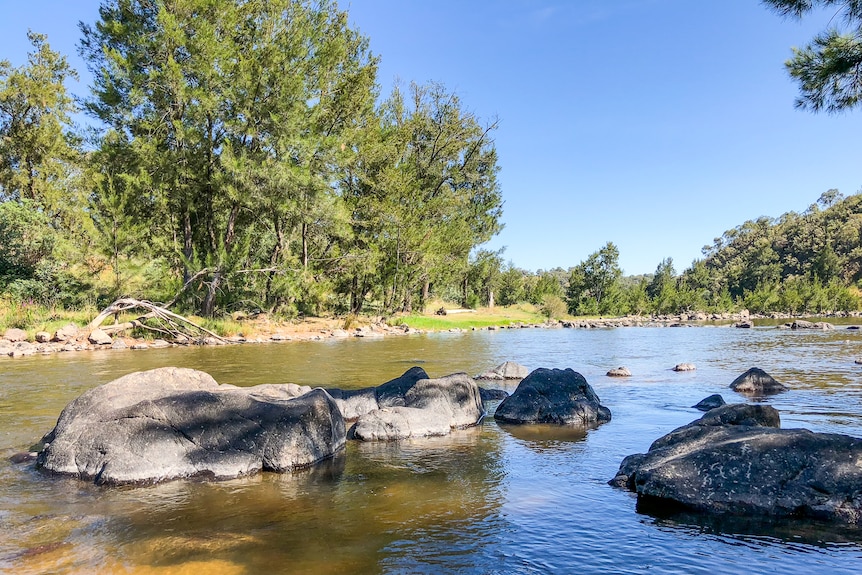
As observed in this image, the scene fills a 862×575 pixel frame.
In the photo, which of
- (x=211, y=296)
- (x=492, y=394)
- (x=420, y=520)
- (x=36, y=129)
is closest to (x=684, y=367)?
(x=492, y=394)

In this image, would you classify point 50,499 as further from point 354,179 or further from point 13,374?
point 354,179

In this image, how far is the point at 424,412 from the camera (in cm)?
966

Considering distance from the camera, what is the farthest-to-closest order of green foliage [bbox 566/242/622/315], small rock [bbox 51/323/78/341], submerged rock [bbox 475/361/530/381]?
green foliage [bbox 566/242/622/315] < small rock [bbox 51/323/78/341] < submerged rock [bbox 475/361/530/381]

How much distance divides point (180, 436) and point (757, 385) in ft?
42.8

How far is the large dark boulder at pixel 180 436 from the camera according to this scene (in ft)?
22.6

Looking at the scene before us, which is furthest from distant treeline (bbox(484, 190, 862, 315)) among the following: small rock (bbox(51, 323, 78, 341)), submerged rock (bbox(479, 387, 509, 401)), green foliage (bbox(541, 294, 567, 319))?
submerged rock (bbox(479, 387, 509, 401))

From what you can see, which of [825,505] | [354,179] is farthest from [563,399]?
[354,179]

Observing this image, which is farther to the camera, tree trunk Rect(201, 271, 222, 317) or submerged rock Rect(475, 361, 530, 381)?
tree trunk Rect(201, 271, 222, 317)

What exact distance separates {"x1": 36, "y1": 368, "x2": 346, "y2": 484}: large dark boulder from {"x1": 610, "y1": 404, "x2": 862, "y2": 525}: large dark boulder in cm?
434

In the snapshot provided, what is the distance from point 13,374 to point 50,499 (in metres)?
11.7

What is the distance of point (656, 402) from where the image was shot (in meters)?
Result: 12.4

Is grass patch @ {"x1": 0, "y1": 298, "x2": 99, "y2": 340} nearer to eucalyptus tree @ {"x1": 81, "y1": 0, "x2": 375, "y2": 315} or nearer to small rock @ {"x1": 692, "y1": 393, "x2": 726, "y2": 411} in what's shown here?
eucalyptus tree @ {"x1": 81, "y1": 0, "x2": 375, "y2": 315}

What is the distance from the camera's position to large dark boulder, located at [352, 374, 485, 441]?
9.15 meters

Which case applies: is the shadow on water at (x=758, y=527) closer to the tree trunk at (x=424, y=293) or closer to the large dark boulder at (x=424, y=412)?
the large dark boulder at (x=424, y=412)
